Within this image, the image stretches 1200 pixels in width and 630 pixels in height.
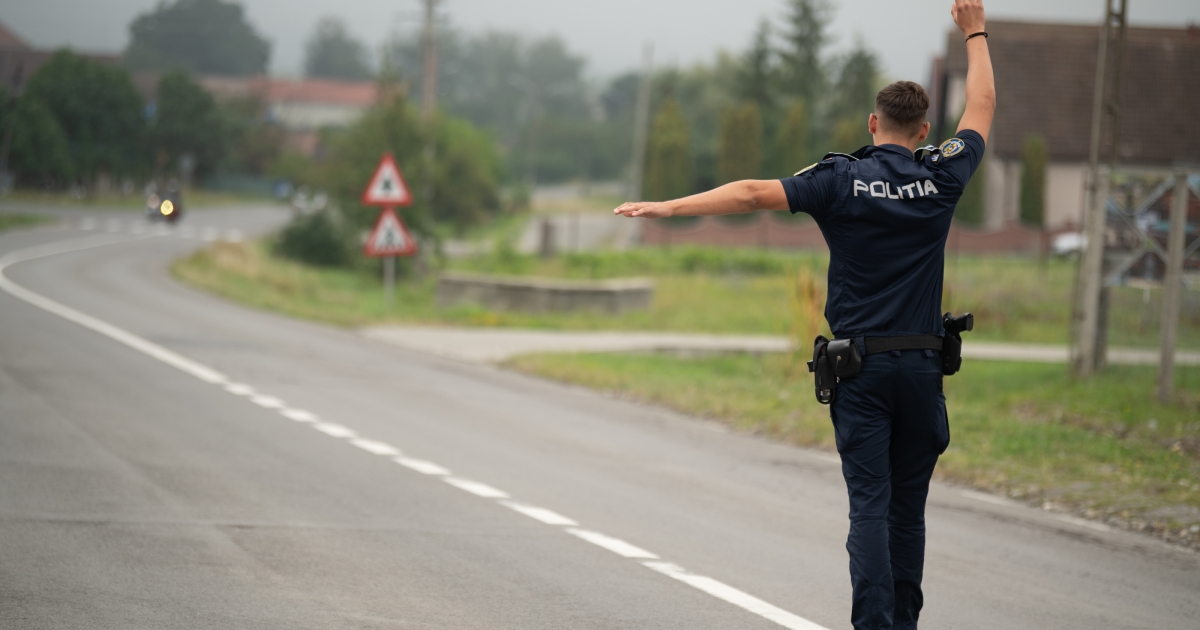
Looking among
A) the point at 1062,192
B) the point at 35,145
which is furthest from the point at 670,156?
the point at 35,145

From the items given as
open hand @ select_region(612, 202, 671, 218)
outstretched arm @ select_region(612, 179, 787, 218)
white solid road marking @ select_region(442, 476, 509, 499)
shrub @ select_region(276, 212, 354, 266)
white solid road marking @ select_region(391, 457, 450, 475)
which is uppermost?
outstretched arm @ select_region(612, 179, 787, 218)

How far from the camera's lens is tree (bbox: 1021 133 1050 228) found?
47469mm

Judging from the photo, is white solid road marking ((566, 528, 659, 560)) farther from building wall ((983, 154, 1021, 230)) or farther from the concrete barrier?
building wall ((983, 154, 1021, 230))

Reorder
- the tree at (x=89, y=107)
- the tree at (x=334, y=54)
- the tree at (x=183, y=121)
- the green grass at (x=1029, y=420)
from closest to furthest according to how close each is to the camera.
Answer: the green grass at (x=1029, y=420)
the tree at (x=89, y=107)
the tree at (x=183, y=121)
the tree at (x=334, y=54)

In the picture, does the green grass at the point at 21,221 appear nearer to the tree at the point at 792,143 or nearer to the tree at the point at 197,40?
the tree at the point at 197,40

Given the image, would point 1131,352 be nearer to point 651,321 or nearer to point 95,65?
point 651,321

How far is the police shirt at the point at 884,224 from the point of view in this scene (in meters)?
4.31

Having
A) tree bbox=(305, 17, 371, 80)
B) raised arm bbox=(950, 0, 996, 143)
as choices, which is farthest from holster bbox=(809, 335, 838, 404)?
tree bbox=(305, 17, 371, 80)

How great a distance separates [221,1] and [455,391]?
28.6 metres

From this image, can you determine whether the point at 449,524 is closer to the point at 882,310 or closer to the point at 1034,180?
the point at 882,310

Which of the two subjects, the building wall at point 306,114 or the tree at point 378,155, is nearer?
the tree at point 378,155

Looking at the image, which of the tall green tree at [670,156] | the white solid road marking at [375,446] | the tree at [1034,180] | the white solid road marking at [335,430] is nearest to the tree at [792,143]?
the tall green tree at [670,156]

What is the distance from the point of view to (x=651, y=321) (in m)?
22.2

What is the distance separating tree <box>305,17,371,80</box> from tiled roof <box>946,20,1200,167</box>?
14056 centimetres
